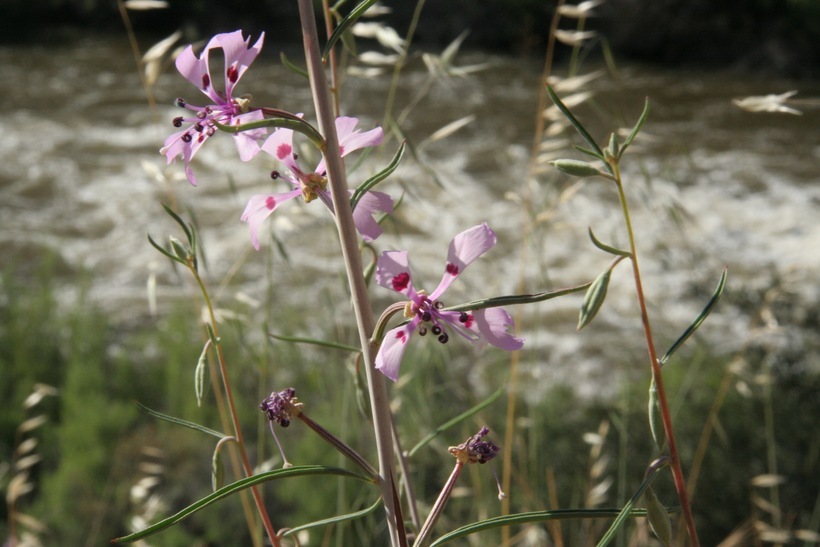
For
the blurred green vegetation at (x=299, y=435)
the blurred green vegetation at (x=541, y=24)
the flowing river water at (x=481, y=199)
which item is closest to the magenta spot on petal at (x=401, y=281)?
the blurred green vegetation at (x=299, y=435)

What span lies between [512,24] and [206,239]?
172 inches

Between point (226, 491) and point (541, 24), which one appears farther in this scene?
point (541, 24)

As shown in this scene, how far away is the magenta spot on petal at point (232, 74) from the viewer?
1.52 feet

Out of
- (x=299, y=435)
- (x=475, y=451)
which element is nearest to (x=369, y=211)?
(x=475, y=451)

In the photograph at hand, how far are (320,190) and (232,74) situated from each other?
0.07m

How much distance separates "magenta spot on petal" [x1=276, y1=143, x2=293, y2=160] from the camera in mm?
490

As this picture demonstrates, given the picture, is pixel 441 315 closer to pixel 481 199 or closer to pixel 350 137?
pixel 350 137

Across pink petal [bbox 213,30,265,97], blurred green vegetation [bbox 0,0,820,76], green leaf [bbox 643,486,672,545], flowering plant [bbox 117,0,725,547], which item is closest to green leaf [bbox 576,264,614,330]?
flowering plant [bbox 117,0,725,547]

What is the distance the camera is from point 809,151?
5516mm

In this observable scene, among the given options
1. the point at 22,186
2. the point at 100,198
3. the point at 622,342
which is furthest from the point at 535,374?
the point at 22,186

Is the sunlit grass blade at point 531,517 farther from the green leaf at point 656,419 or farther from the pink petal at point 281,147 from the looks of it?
the pink petal at point 281,147

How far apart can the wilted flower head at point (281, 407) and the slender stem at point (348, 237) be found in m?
0.06

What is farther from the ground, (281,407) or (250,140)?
(250,140)

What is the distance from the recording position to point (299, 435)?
101 inches
